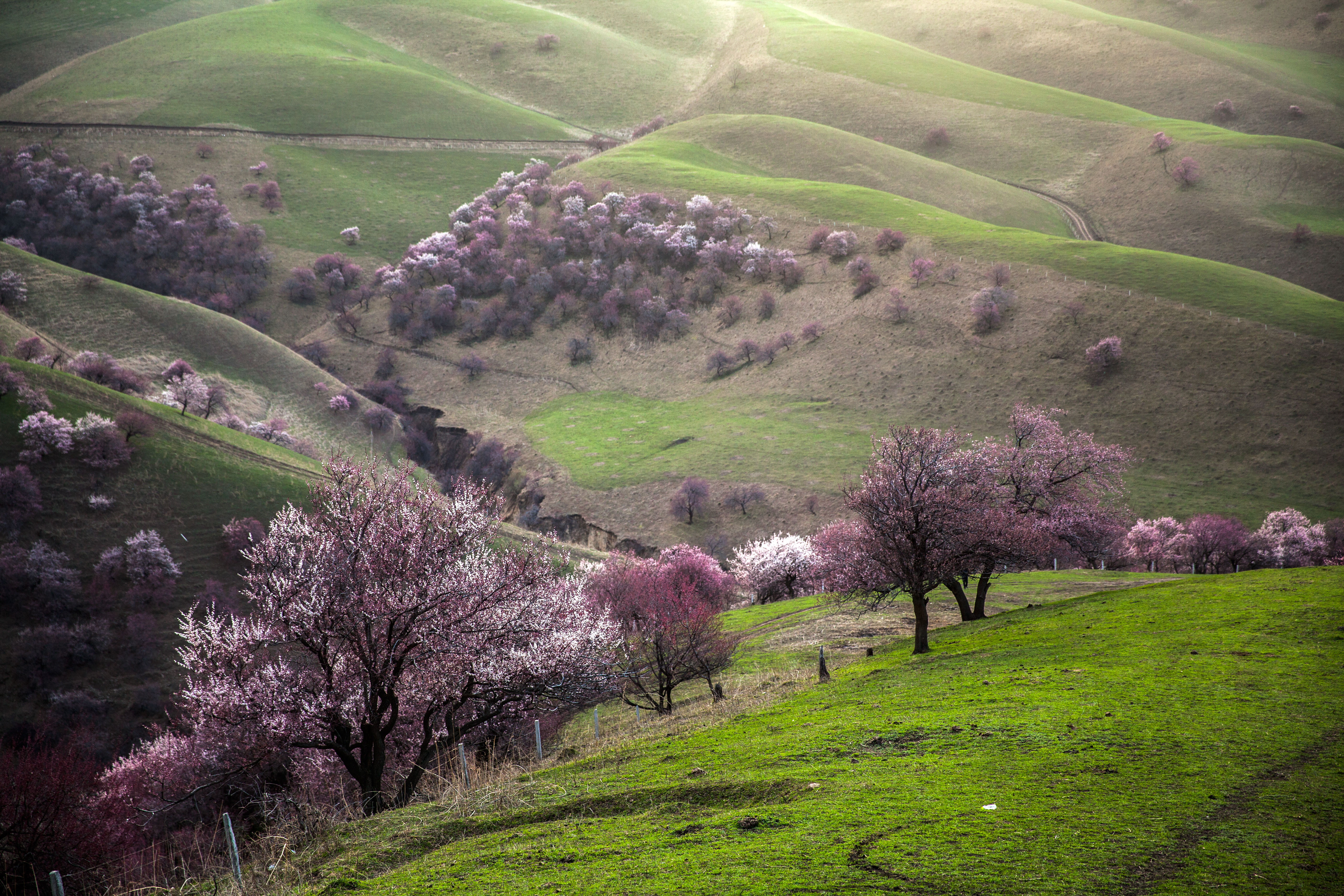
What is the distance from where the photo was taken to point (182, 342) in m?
79.2

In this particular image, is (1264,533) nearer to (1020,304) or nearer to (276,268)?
(1020,304)

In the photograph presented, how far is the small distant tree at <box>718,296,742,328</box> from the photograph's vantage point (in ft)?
299

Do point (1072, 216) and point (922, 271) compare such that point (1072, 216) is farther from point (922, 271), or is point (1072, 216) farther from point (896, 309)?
point (896, 309)

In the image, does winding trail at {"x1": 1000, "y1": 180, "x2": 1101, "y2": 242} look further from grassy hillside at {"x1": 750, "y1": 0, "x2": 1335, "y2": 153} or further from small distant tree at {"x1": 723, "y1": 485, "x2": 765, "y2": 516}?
small distant tree at {"x1": 723, "y1": 485, "x2": 765, "y2": 516}

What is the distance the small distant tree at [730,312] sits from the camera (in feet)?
299

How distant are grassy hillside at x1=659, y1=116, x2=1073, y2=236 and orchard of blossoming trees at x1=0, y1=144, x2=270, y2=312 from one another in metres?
67.3

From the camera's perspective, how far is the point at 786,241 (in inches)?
3794

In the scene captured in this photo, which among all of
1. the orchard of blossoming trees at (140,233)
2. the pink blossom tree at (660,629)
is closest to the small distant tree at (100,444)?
the pink blossom tree at (660,629)

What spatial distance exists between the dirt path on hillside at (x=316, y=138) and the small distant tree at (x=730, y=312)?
59.3 meters

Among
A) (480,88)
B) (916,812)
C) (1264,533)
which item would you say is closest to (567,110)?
(480,88)

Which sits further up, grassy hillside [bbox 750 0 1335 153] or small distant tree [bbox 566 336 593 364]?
grassy hillside [bbox 750 0 1335 153]

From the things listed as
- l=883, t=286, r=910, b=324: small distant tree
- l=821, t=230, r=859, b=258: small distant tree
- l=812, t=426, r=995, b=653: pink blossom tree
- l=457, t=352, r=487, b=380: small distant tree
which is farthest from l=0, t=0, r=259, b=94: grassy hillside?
l=812, t=426, r=995, b=653: pink blossom tree

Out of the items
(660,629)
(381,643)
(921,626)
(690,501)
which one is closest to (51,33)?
(690,501)

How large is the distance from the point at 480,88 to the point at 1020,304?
4996 inches
